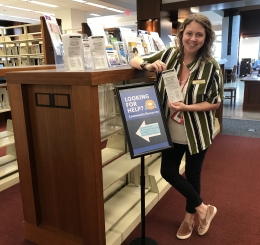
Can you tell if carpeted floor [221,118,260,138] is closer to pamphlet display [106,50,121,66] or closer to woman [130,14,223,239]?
woman [130,14,223,239]

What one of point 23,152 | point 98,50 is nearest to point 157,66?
point 98,50

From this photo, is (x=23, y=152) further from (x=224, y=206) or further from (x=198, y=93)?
(x=224, y=206)

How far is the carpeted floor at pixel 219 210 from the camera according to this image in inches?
76.8

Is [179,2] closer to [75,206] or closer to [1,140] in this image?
[1,140]

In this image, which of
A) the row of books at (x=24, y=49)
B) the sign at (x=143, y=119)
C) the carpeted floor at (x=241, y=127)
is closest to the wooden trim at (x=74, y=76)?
the sign at (x=143, y=119)

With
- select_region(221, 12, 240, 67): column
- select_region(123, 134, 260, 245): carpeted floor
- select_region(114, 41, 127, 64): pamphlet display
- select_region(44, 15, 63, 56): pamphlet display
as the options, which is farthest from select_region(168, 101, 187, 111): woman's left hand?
select_region(221, 12, 240, 67): column

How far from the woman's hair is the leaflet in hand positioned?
0.57 ft

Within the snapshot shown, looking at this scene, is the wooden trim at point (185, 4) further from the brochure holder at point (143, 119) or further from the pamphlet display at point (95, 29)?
the brochure holder at point (143, 119)

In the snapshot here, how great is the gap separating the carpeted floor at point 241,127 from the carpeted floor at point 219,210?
1.19 m

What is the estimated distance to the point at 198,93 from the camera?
1615mm

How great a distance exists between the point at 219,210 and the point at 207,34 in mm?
1472

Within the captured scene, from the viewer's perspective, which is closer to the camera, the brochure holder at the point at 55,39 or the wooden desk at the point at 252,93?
the brochure holder at the point at 55,39

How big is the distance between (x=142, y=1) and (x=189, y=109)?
622 cm

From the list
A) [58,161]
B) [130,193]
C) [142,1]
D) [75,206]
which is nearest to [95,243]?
[75,206]
